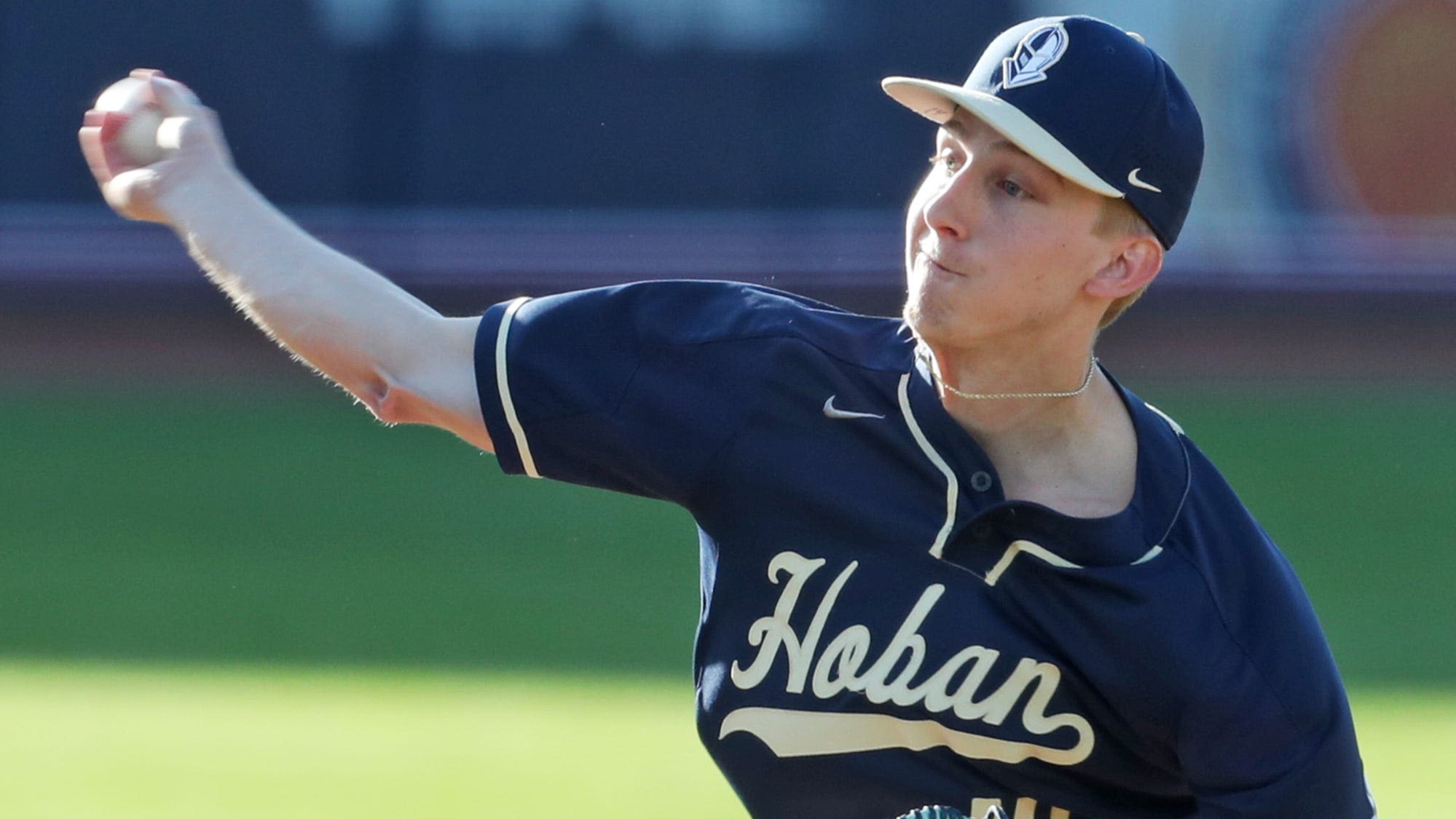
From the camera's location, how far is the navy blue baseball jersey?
247cm

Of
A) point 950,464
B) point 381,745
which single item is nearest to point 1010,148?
point 950,464

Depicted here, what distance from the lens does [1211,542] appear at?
2.50 meters

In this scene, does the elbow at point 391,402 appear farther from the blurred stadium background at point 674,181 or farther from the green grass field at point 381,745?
the blurred stadium background at point 674,181

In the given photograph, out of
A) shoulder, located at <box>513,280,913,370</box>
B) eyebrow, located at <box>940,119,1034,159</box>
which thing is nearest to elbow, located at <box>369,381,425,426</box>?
shoulder, located at <box>513,280,913,370</box>

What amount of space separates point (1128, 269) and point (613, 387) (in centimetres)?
78

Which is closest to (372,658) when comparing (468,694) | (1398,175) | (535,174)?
(468,694)

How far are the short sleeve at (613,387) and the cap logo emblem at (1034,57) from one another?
1.73 ft

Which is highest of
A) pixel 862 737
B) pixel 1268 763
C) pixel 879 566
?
pixel 879 566

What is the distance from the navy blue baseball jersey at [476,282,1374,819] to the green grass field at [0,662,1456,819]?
2.33 meters

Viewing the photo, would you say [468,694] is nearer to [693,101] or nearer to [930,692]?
[930,692]

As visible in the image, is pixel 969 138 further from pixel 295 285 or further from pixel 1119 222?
pixel 295 285

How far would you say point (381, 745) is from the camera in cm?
526

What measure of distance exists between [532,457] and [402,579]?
4247 millimetres

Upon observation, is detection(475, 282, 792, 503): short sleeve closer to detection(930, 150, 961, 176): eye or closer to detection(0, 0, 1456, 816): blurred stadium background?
detection(930, 150, 961, 176): eye
